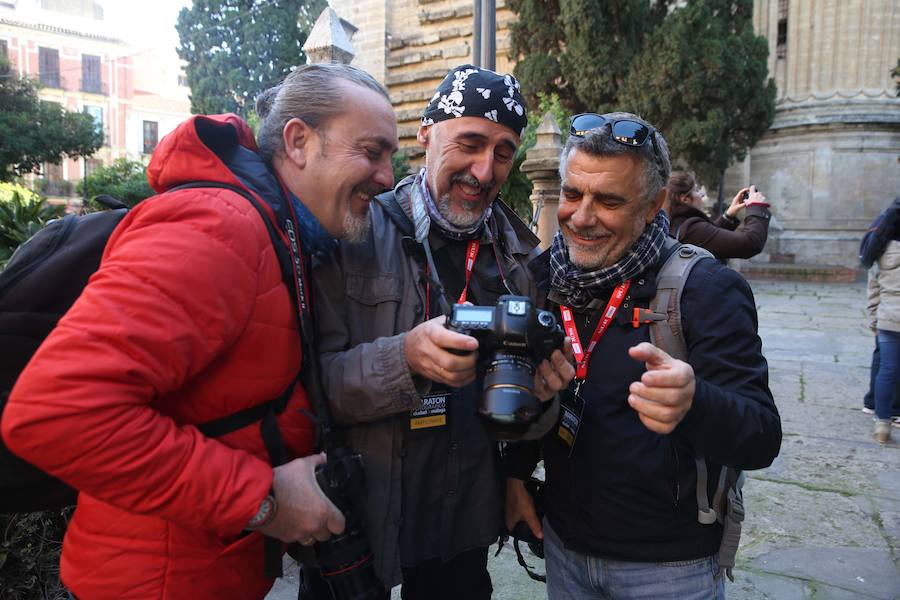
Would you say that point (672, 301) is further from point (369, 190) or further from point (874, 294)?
point (874, 294)

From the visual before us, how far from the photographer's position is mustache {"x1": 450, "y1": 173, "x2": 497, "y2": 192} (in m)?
1.82

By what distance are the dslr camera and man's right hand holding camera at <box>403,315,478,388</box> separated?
38 mm

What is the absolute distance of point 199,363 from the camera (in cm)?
114

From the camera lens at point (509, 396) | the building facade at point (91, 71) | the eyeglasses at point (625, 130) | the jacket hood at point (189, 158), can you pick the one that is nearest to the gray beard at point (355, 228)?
the jacket hood at point (189, 158)

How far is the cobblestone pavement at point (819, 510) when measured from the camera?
2.99m

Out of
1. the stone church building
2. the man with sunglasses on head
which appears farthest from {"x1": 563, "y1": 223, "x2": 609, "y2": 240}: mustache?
the stone church building

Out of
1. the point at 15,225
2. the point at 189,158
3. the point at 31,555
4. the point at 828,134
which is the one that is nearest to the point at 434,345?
the point at 189,158

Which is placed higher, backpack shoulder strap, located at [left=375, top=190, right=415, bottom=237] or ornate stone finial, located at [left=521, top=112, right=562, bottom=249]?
ornate stone finial, located at [left=521, top=112, right=562, bottom=249]

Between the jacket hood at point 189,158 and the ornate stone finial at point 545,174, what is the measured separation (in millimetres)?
4576

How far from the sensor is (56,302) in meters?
1.24

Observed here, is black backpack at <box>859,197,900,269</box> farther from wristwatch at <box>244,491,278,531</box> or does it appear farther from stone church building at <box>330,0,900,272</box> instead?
stone church building at <box>330,0,900,272</box>

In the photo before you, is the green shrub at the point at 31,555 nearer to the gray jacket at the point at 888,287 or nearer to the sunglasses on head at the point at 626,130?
the sunglasses on head at the point at 626,130

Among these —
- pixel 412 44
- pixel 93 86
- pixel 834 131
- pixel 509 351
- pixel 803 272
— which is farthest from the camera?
pixel 93 86

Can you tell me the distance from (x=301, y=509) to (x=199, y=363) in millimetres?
356
